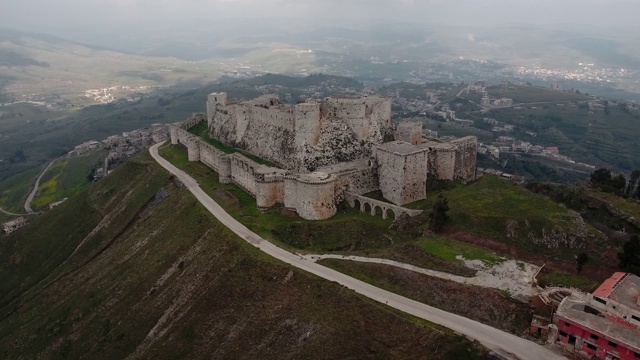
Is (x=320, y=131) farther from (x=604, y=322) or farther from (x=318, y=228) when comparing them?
(x=604, y=322)

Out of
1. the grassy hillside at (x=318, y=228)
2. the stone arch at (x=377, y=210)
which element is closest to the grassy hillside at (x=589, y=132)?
the stone arch at (x=377, y=210)

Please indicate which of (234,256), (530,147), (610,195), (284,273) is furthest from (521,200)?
(530,147)

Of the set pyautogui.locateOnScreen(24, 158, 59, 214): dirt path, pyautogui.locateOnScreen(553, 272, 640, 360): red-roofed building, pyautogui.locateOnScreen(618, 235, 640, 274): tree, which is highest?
pyautogui.locateOnScreen(618, 235, 640, 274): tree

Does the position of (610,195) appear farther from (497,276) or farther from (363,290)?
(363,290)

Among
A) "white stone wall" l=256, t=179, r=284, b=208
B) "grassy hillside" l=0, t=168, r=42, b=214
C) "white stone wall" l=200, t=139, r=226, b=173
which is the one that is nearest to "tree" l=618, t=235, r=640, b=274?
"white stone wall" l=256, t=179, r=284, b=208

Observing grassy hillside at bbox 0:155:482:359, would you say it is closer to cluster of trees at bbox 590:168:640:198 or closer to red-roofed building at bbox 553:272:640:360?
red-roofed building at bbox 553:272:640:360
